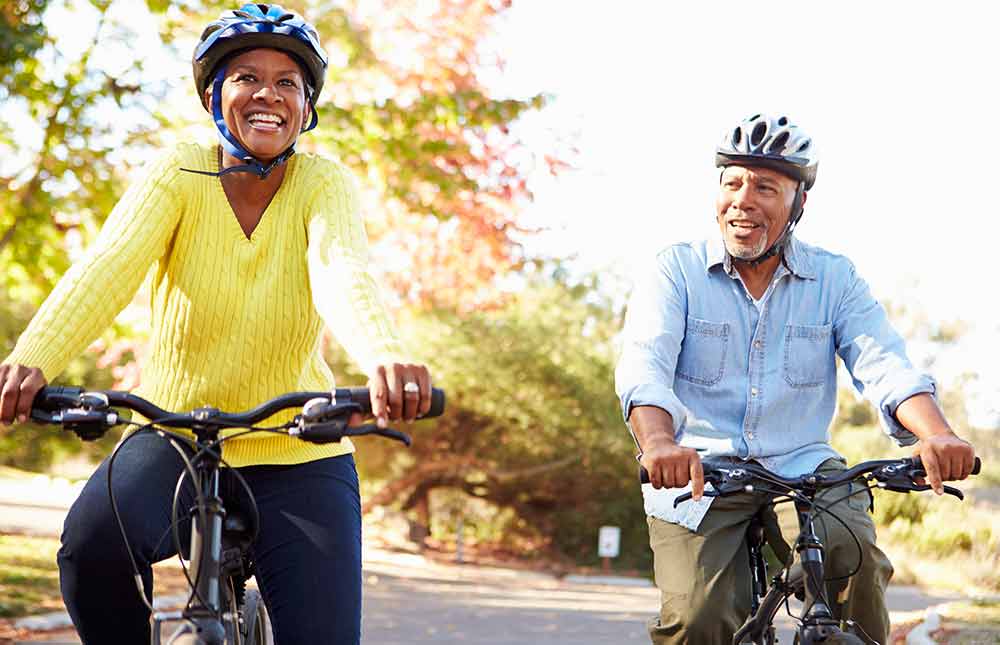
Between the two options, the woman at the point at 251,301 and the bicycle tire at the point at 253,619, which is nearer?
the woman at the point at 251,301

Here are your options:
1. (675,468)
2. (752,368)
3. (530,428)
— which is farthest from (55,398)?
(530,428)

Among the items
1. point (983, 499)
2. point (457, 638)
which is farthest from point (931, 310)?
point (457, 638)

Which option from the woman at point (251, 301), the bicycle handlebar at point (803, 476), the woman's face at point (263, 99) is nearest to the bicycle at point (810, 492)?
the bicycle handlebar at point (803, 476)

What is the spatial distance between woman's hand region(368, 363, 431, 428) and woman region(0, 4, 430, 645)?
38 cm

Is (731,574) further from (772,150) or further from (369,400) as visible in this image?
(369,400)

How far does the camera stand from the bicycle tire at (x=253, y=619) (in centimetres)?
404

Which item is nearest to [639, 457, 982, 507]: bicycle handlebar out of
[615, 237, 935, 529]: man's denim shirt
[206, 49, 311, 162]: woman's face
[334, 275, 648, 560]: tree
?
[615, 237, 935, 529]: man's denim shirt

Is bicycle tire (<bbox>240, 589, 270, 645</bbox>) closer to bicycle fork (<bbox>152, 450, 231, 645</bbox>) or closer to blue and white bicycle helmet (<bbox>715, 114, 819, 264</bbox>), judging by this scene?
bicycle fork (<bbox>152, 450, 231, 645</bbox>)

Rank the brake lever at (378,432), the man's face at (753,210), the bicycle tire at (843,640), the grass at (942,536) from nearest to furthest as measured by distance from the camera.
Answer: the brake lever at (378,432) → the bicycle tire at (843,640) → the man's face at (753,210) → the grass at (942,536)

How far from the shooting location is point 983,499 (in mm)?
21391

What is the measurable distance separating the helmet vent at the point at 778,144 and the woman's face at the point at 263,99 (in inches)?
59.8

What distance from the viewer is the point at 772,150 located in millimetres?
4402

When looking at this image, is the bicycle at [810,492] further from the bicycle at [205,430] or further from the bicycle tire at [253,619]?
the bicycle tire at [253,619]

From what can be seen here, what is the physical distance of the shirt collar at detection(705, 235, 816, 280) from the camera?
4.44 m
